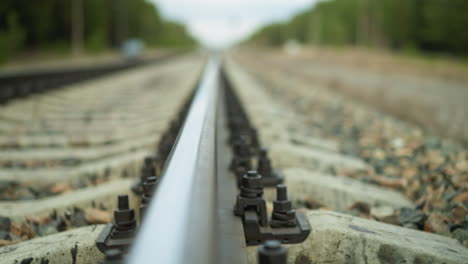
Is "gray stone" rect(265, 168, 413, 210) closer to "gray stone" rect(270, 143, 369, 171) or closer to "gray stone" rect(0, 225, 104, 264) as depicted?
"gray stone" rect(270, 143, 369, 171)

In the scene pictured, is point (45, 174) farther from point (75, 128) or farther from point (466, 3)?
point (466, 3)

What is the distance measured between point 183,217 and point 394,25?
6473 cm

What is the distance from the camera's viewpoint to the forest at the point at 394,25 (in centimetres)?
4494

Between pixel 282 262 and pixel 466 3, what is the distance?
48.2 m

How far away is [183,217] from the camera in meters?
1.07

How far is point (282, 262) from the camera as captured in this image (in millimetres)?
1122

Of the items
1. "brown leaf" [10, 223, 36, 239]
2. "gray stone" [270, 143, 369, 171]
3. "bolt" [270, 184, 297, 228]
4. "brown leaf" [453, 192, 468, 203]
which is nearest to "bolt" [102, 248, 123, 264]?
"bolt" [270, 184, 297, 228]

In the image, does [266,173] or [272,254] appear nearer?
[272,254]

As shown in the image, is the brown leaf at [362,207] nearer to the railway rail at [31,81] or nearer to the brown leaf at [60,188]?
the brown leaf at [60,188]

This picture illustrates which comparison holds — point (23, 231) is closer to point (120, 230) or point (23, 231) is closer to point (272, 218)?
point (120, 230)

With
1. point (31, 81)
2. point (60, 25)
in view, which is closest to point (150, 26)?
point (60, 25)

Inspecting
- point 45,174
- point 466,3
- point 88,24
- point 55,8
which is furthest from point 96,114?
point 466,3

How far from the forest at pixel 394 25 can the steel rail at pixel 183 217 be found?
42.4 m

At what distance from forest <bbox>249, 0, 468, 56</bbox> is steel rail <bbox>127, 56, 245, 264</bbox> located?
42.4m
